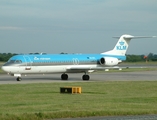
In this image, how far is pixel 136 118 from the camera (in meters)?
16.8

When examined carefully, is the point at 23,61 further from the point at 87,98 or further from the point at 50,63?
the point at 87,98

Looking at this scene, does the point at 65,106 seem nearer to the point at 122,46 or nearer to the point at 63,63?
the point at 63,63

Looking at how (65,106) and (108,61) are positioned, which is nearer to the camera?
(65,106)

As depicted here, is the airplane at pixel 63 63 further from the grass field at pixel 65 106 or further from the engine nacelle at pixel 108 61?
the grass field at pixel 65 106

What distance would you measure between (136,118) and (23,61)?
2610 cm

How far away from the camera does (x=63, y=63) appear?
1756 inches

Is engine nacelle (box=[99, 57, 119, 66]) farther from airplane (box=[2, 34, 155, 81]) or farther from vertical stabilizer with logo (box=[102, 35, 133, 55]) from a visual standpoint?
vertical stabilizer with logo (box=[102, 35, 133, 55])

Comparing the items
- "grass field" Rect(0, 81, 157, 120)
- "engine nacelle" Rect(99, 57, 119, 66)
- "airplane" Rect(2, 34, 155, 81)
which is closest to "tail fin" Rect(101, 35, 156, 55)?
"airplane" Rect(2, 34, 155, 81)

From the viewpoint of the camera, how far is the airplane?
4166cm

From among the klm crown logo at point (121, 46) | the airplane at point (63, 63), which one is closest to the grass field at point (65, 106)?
the airplane at point (63, 63)

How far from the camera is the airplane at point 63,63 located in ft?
137

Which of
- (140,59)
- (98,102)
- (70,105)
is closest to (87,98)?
(98,102)

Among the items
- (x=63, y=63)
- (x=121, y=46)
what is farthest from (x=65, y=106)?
(x=121, y=46)

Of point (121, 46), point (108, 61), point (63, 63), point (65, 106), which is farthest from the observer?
point (121, 46)
